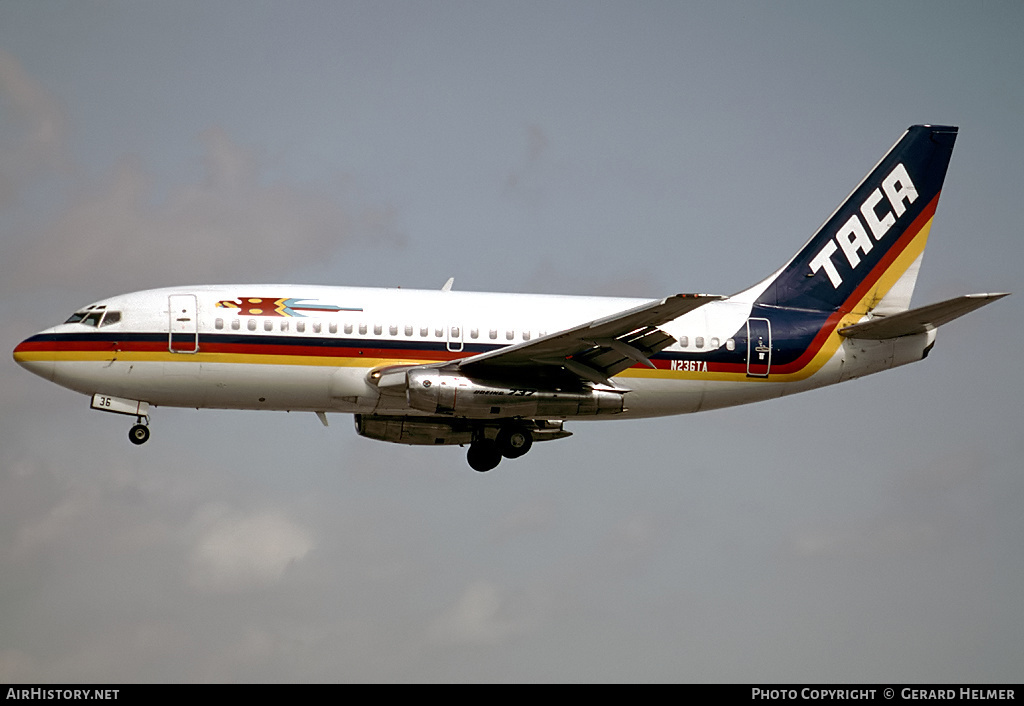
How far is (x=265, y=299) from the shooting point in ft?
150

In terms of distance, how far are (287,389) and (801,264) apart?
18445mm

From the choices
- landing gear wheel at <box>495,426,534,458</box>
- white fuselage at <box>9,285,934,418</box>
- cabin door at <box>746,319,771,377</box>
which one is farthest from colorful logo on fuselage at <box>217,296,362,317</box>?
cabin door at <box>746,319,771,377</box>

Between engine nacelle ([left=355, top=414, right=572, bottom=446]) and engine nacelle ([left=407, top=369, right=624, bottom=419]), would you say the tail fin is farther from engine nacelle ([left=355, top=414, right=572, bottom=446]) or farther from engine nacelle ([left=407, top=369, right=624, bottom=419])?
engine nacelle ([left=355, top=414, right=572, bottom=446])

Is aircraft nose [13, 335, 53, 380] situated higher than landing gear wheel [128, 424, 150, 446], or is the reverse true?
aircraft nose [13, 335, 53, 380]

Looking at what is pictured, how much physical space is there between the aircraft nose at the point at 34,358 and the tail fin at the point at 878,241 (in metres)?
23.2

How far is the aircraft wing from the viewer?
42250 millimetres

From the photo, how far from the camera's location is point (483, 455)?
50750mm

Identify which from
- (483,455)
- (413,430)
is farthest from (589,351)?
(413,430)

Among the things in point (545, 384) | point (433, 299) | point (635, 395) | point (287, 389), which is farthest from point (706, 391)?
point (287, 389)

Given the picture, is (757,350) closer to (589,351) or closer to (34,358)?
(589,351)

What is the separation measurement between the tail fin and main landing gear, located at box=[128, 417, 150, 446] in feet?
67.6
